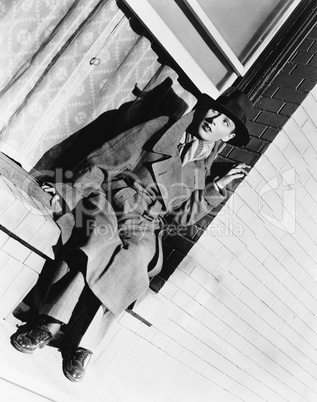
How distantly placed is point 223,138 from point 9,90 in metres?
1.74

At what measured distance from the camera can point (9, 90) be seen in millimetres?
3074

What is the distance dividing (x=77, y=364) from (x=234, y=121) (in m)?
2.16

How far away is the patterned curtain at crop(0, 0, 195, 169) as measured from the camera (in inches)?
120

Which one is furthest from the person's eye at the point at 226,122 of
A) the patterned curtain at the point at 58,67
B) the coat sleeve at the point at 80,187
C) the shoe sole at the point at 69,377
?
the shoe sole at the point at 69,377

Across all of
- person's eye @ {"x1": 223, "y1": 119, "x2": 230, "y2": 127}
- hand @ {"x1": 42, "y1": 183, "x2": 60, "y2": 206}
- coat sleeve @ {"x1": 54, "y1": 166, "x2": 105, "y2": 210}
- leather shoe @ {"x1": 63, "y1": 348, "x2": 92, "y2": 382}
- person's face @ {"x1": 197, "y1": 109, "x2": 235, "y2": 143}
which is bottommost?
leather shoe @ {"x1": 63, "y1": 348, "x2": 92, "y2": 382}

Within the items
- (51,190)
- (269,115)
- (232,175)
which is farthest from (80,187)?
(269,115)

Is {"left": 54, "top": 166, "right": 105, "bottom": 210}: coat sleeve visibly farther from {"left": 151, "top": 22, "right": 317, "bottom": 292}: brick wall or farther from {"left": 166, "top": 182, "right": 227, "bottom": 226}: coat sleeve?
{"left": 151, "top": 22, "right": 317, "bottom": 292}: brick wall

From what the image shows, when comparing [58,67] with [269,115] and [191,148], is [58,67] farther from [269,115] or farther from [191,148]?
[269,115]

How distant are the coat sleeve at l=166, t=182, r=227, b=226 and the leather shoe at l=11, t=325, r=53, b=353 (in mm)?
1349

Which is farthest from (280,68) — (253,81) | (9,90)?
(9,90)

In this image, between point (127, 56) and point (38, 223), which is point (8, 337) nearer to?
point (38, 223)

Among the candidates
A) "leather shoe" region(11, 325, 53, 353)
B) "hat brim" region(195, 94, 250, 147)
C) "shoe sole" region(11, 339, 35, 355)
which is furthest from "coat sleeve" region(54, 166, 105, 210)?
"hat brim" region(195, 94, 250, 147)

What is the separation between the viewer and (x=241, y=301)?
377 centimetres

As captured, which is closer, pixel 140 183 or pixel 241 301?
pixel 140 183
